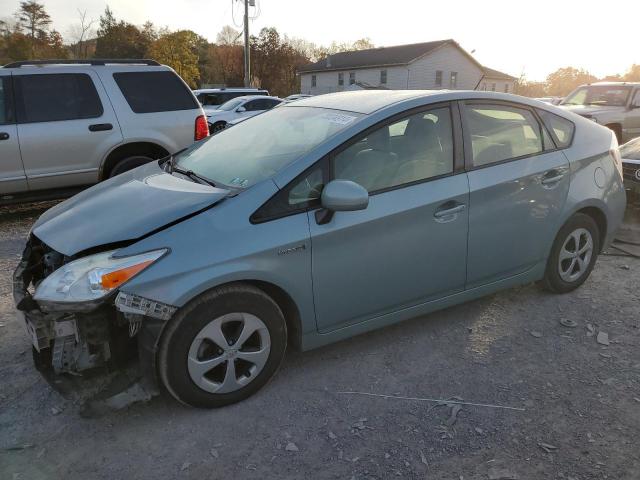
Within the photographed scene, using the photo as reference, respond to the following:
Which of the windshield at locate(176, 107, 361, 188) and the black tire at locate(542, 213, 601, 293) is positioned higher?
the windshield at locate(176, 107, 361, 188)

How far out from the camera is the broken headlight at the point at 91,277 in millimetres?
2496

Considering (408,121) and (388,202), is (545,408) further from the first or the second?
(408,121)

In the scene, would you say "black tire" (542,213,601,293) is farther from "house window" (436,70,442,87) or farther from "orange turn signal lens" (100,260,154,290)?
"house window" (436,70,442,87)

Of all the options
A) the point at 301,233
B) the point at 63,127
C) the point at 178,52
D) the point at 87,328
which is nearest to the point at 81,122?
the point at 63,127

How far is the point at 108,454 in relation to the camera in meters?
2.54

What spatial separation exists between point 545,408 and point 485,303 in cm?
136

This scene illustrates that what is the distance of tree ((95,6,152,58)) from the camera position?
5044 cm

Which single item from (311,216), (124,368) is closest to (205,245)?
(311,216)

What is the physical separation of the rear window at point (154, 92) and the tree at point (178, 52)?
1647 inches

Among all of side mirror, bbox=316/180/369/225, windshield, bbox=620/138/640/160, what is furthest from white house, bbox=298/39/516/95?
side mirror, bbox=316/180/369/225

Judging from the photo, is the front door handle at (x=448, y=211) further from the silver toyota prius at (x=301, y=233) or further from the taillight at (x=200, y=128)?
the taillight at (x=200, y=128)

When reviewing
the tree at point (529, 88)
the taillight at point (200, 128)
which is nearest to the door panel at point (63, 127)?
the taillight at point (200, 128)

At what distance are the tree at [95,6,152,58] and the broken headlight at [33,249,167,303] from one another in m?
53.2

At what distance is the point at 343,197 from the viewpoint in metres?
2.81
